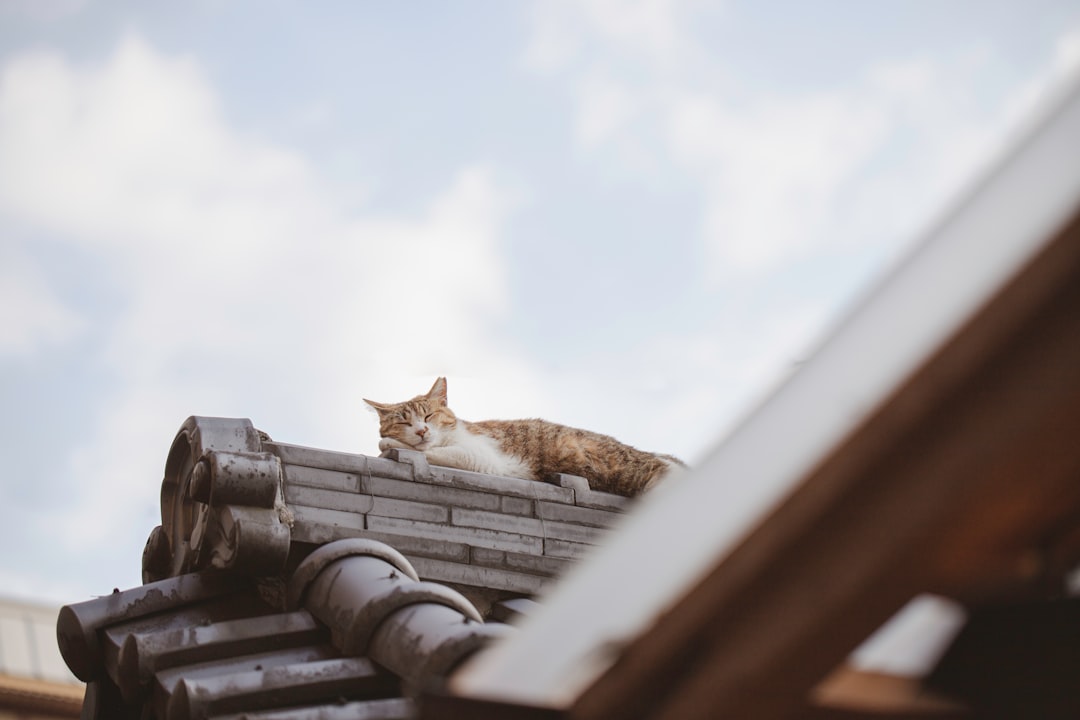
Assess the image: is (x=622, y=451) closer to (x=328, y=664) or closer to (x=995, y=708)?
(x=328, y=664)

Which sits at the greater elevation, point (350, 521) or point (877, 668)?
point (350, 521)

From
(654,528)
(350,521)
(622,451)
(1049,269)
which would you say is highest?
(622,451)

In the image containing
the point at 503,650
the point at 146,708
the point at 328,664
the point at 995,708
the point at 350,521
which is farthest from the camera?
the point at 350,521

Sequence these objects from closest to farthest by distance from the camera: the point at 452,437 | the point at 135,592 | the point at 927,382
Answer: the point at 927,382, the point at 135,592, the point at 452,437

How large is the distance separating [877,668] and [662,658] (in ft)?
1.29

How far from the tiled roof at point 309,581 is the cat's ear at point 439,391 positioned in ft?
6.04

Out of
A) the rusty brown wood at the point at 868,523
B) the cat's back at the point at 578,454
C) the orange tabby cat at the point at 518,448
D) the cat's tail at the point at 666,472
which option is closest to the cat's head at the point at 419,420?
the orange tabby cat at the point at 518,448

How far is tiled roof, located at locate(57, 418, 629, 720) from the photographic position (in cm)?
276

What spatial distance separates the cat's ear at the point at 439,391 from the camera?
251 inches

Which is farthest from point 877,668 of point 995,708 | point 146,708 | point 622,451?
point 622,451

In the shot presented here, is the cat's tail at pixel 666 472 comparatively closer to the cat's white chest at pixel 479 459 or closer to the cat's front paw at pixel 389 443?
the cat's white chest at pixel 479 459

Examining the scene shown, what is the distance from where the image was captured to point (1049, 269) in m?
0.92

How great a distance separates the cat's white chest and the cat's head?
9.9 inches

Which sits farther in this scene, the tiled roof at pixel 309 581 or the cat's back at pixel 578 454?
the cat's back at pixel 578 454
